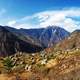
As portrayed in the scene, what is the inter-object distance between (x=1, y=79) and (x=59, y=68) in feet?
52.6

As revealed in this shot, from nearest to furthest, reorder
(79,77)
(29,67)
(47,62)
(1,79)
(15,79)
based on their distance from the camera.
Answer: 1. (79,77)
2. (15,79)
3. (1,79)
4. (29,67)
5. (47,62)

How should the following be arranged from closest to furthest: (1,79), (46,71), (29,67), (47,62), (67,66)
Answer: (1,79)
(46,71)
(67,66)
(29,67)
(47,62)

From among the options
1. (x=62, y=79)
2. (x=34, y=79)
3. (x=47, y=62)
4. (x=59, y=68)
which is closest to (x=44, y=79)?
(x=34, y=79)

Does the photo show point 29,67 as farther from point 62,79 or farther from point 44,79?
point 62,79

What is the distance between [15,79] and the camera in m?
43.7

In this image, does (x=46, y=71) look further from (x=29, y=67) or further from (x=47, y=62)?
(x=47, y=62)

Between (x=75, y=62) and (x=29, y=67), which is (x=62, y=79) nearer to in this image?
(x=75, y=62)

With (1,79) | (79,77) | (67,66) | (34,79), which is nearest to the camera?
(79,77)

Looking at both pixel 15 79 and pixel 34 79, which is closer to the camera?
pixel 34 79

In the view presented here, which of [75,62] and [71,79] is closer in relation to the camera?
[71,79]

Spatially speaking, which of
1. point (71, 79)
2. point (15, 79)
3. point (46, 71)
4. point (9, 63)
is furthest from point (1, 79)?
point (9, 63)

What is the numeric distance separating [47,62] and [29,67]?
27.3 ft

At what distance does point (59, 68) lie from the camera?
59.6 metres

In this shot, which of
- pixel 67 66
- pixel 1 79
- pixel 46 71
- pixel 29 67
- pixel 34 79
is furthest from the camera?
pixel 29 67
